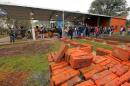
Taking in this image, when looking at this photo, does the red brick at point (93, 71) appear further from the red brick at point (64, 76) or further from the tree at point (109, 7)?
the tree at point (109, 7)

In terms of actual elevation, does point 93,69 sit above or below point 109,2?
below

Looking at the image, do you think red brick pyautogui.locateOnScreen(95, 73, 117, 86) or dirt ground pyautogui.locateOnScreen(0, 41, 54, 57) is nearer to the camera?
red brick pyautogui.locateOnScreen(95, 73, 117, 86)

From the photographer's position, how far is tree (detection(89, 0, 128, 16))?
47219 millimetres

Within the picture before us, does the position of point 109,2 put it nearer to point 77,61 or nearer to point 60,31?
point 60,31

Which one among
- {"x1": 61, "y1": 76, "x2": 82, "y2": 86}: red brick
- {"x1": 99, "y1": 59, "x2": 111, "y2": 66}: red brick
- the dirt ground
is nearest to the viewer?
{"x1": 61, "y1": 76, "x2": 82, "y2": 86}: red brick

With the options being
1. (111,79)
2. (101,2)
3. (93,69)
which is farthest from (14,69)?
(101,2)

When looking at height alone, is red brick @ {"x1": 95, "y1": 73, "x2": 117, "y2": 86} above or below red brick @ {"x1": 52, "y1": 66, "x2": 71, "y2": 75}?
above

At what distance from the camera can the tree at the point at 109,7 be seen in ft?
155

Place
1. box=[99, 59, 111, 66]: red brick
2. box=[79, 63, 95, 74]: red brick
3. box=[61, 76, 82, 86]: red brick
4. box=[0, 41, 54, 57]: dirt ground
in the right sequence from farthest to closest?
box=[0, 41, 54, 57]: dirt ground
box=[99, 59, 111, 66]: red brick
box=[79, 63, 95, 74]: red brick
box=[61, 76, 82, 86]: red brick

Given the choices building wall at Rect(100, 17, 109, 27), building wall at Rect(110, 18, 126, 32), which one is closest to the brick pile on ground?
building wall at Rect(100, 17, 109, 27)

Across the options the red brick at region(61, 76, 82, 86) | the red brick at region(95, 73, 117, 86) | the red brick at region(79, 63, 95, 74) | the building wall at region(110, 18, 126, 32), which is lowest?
the red brick at region(61, 76, 82, 86)

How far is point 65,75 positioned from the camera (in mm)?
3248

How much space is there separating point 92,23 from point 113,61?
77.3 ft

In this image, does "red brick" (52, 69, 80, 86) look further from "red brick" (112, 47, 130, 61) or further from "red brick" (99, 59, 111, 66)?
"red brick" (112, 47, 130, 61)
